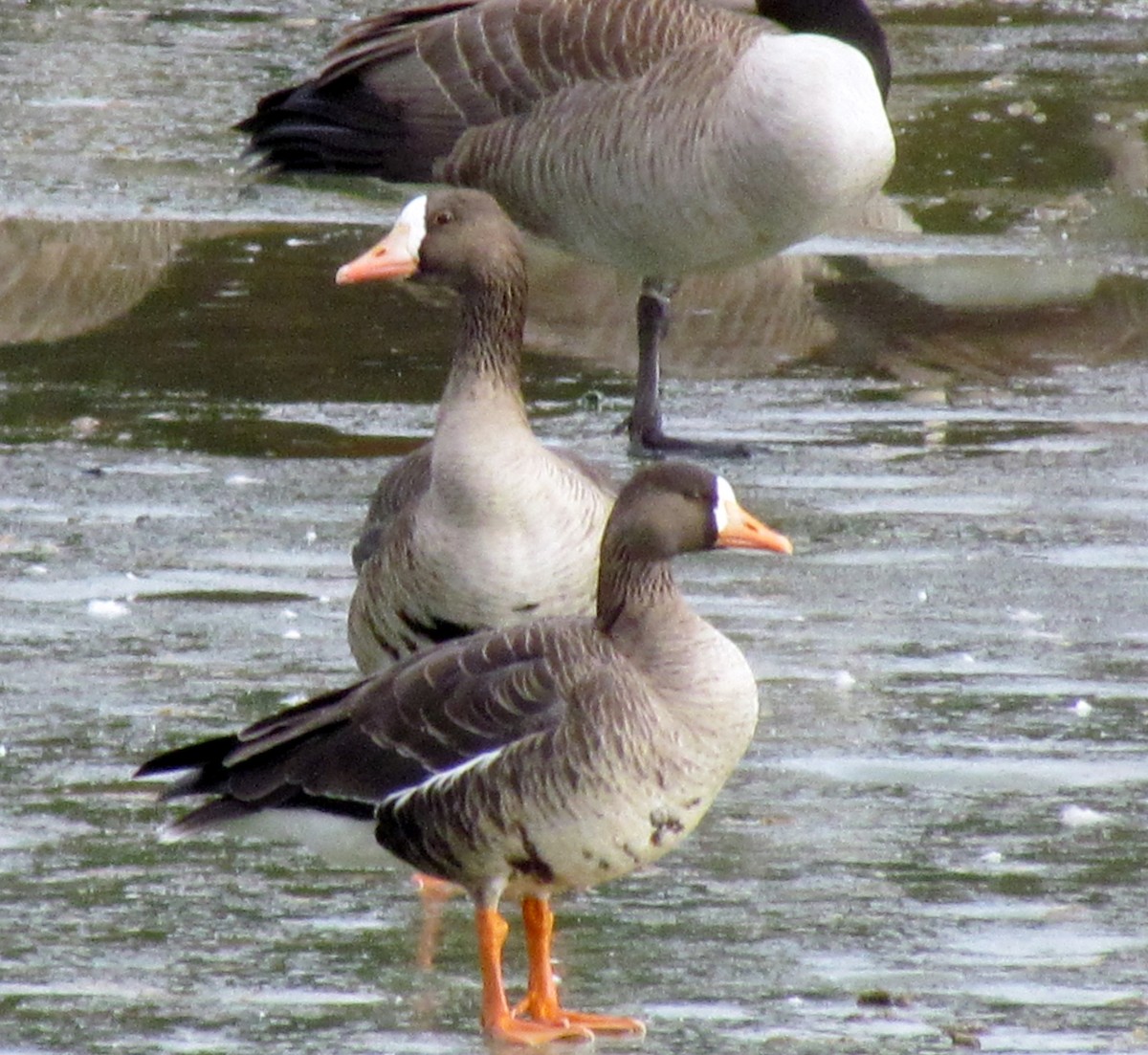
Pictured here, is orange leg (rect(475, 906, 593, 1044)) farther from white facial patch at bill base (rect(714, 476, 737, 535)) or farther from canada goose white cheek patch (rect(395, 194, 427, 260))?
canada goose white cheek patch (rect(395, 194, 427, 260))

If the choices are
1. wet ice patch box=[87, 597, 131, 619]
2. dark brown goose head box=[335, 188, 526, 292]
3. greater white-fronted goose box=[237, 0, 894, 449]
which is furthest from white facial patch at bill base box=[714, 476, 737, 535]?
greater white-fronted goose box=[237, 0, 894, 449]

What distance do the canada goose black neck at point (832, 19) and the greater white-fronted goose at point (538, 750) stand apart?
4.55m

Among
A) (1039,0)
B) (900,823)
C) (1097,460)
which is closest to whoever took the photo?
(900,823)

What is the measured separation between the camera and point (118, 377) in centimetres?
987

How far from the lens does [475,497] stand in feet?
19.6

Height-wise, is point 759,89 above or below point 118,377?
above

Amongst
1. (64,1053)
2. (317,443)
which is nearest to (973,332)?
(317,443)

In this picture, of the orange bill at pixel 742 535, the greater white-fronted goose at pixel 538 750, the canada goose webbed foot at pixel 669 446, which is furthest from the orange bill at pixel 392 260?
the canada goose webbed foot at pixel 669 446

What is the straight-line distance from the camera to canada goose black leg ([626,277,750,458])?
29.8 feet

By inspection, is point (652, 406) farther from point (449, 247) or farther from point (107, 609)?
point (449, 247)

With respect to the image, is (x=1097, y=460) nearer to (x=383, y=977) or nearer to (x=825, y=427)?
(x=825, y=427)

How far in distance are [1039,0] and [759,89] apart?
848cm

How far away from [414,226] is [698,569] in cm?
199

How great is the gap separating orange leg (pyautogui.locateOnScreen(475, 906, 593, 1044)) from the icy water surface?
→ 0.40 feet
